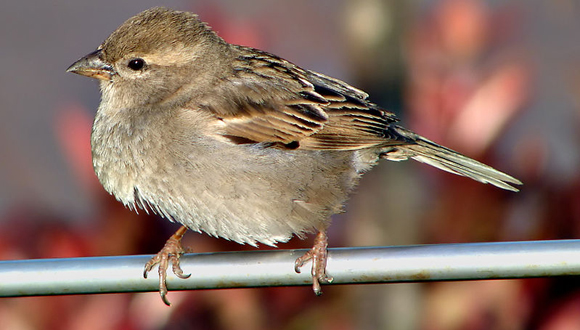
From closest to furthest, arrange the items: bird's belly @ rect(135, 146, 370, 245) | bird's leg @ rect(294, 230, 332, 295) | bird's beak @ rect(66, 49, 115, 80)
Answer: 1. bird's leg @ rect(294, 230, 332, 295)
2. bird's belly @ rect(135, 146, 370, 245)
3. bird's beak @ rect(66, 49, 115, 80)

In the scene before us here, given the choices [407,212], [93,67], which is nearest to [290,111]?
[407,212]

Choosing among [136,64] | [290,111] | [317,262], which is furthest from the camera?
[136,64]

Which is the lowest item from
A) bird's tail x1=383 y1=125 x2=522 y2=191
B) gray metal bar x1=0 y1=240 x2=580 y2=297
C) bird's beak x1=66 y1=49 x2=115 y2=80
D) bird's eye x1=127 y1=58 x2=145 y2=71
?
gray metal bar x1=0 y1=240 x2=580 y2=297

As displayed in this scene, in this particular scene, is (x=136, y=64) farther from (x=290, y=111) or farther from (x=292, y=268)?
(x=292, y=268)

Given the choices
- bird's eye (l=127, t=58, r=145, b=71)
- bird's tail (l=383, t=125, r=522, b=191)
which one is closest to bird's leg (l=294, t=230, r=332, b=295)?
bird's tail (l=383, t=125, r=522, b=191)

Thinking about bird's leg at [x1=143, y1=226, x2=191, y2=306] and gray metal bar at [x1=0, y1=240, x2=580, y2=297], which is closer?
gray metal bar at [x1=0, y1=240, x2=580, y2=297]

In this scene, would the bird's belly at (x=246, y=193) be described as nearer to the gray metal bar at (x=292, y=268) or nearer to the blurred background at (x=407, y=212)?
the blurred background at (x=407, y=212)

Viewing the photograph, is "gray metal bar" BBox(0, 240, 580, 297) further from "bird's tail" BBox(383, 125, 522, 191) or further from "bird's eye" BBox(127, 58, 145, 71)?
"bird's eye" BBox(127, 58, 145, 71)

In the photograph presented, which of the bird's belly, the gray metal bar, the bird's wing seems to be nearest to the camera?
the gray metal bar
